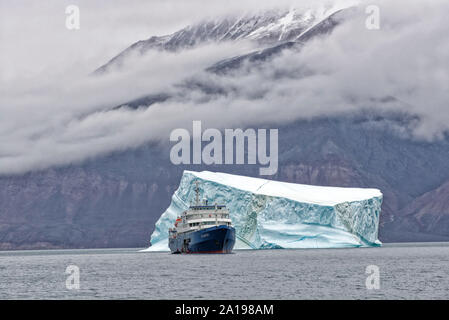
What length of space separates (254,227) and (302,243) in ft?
30.8

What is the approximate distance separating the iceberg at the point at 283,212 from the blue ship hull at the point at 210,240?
17.6 metres

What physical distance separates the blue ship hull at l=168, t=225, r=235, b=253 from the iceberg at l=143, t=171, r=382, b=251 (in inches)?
692

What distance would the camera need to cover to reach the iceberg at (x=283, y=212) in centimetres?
12056

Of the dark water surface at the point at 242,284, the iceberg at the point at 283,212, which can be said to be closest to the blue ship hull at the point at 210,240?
the iceberg at the point at 283,212

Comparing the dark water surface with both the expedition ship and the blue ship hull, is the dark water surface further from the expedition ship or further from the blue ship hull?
the expedition ship

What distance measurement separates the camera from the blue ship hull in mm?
99000

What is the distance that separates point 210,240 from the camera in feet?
328

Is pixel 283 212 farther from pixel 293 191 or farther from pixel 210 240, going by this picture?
pixel 210 240

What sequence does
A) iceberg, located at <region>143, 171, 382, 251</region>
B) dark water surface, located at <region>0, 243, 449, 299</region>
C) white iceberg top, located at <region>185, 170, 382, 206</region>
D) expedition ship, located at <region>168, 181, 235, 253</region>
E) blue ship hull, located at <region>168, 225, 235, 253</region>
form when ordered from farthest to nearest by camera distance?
white iceberg top, located at <region>185, 170, 382, 206</region> < iceberg, located at <region>143, 171, 382, 251</region> < expedition ship, located at <region>168, 181, 235, 253</region> < blue ship hull, located at <region>168, 225, 235, 253</region> < dark water surface, located at <region>0, 243, 449, 299</region>

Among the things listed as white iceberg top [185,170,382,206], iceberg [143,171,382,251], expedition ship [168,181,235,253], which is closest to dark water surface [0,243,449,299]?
expedition ship [168,181,235,253]

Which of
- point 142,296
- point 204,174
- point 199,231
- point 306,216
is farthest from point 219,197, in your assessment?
point 142,296
